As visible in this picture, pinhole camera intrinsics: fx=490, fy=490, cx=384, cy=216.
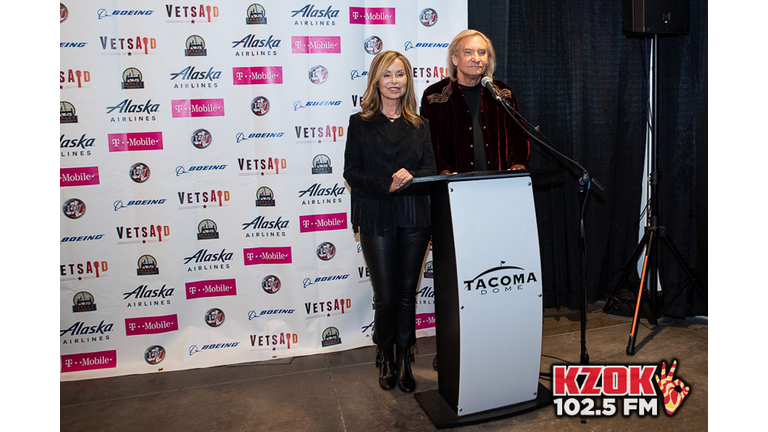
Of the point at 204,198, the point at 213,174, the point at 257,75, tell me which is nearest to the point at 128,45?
the point at 257,75

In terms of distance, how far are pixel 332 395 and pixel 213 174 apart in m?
1.58

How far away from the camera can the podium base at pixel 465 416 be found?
2254 mm

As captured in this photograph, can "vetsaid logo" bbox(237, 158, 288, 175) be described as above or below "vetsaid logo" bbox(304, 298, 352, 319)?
above

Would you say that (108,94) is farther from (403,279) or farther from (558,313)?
(558,313)

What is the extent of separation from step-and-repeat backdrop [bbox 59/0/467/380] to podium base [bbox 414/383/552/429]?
105 centimetres

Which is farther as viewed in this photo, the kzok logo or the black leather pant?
the black leather pant

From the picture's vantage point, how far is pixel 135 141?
3.08 meters

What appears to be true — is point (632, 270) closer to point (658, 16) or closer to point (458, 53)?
point (658, 16)

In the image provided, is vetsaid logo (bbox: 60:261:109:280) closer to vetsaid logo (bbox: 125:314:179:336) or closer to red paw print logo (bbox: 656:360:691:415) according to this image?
vetsaid logo (bbox: 125:314:179:336)

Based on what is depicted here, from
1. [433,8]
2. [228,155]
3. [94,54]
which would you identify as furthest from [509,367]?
[94,54]

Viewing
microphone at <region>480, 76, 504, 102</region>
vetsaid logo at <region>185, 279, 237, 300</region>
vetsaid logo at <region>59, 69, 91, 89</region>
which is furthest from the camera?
vetsaid logo at <region>185, 279, 237, 300</region>

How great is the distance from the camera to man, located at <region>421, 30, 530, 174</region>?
2.77m

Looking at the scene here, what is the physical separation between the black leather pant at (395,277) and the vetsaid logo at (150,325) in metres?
1.45

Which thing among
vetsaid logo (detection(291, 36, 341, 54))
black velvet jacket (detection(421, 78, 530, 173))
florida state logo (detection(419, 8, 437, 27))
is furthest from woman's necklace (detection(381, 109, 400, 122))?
florida state logo (detection(419, 8, 437, 27))
